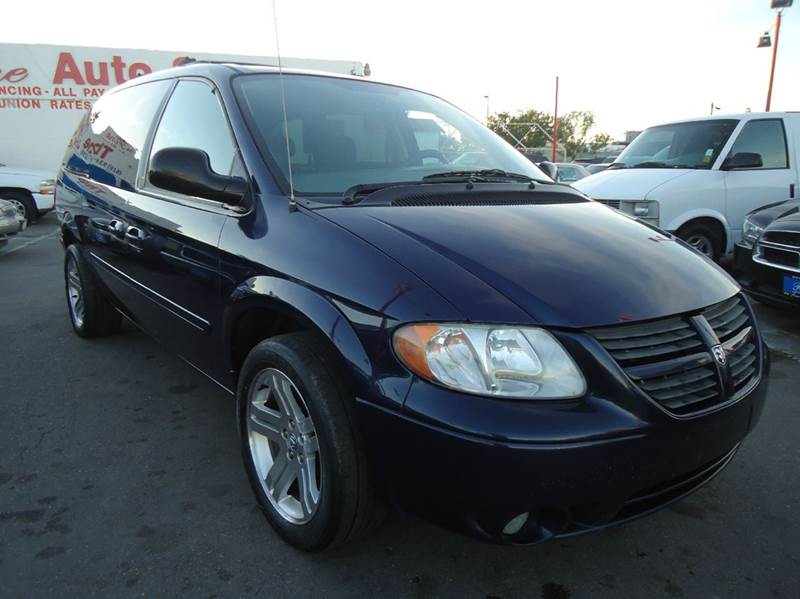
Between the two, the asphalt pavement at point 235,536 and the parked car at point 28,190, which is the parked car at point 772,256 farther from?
the parked car at point 28,190

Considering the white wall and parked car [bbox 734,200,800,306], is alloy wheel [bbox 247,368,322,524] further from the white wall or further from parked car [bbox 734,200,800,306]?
the white wall

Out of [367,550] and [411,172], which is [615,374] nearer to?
[367,550]

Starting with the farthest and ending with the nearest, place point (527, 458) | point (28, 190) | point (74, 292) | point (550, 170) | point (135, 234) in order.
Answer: point (28, 190)
point (74, 292)
point (550, 170)
point (135, 234)
point (527, 458)

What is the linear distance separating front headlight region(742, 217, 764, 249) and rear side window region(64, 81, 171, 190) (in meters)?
4.56

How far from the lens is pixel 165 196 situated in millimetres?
2805

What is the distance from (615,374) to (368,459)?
2.46 ft

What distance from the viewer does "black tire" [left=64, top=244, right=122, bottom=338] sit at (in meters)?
Answer: 4.07

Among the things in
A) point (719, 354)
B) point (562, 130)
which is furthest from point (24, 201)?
point (562, 130)

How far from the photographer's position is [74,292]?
445 centimetres

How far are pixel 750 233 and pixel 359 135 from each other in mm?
3944

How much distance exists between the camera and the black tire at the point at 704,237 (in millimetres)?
6348

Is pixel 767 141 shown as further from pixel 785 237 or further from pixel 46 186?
pixel 46 186

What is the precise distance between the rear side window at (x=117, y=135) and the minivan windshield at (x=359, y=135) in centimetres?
92

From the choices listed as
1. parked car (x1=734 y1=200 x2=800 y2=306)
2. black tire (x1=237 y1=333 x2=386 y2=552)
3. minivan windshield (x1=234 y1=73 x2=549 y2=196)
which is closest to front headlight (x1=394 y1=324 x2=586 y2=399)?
black tire (x1=237 y1=333 x2=386 y2=552)
